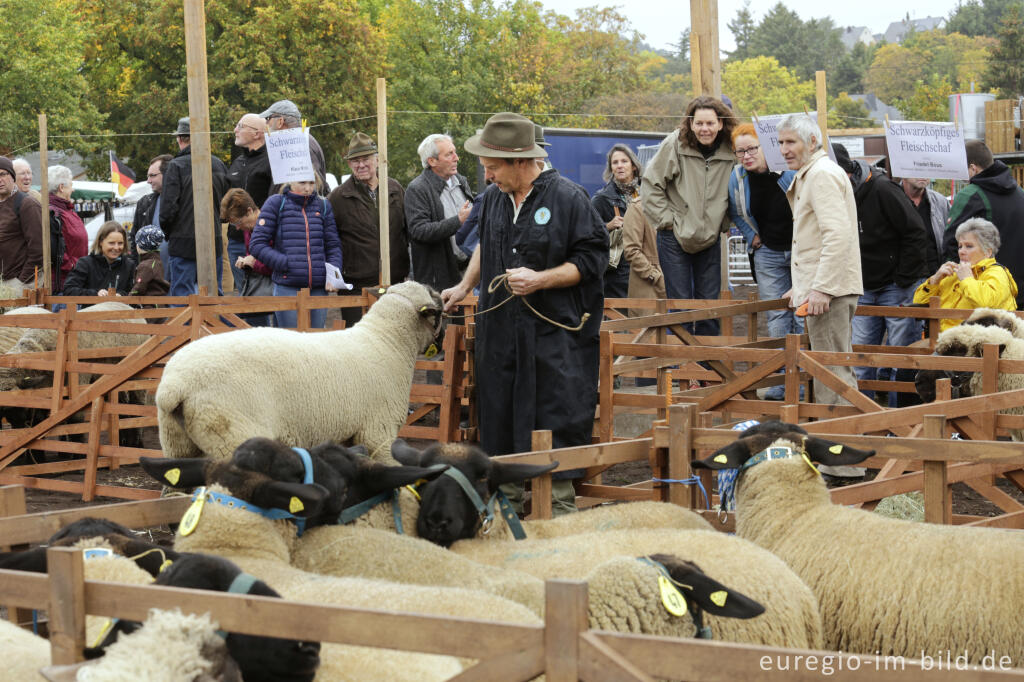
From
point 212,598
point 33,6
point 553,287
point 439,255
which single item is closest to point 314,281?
point 439,255

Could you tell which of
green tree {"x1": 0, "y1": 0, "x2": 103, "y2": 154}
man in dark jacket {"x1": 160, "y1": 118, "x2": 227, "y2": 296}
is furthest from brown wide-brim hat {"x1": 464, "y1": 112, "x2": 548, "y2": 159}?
green tree {"x1": 0, "y1": 0, "x2": 103, "y2": 154}

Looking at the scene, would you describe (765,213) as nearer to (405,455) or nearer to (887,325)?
(887,325)

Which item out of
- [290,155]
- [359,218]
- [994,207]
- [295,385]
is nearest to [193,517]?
[295,385]

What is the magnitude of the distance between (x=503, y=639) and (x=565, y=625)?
13 cm

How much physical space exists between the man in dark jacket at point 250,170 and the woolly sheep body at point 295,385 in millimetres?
4012

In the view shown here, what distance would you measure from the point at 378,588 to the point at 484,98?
46.7 m

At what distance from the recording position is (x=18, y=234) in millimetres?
11867

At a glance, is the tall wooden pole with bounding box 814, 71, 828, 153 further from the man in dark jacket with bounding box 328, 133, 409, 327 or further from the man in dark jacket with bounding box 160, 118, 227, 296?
the man in dark jacket with bounding box 160, 118, 227, 296

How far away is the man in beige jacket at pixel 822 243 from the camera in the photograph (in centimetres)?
693

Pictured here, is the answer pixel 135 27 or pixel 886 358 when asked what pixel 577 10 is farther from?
pixel 886 358

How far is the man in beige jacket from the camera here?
22.7 feet

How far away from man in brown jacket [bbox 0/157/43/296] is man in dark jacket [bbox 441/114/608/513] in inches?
290

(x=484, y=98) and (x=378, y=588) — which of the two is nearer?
(x=378, y=588)

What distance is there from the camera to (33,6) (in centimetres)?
3391
